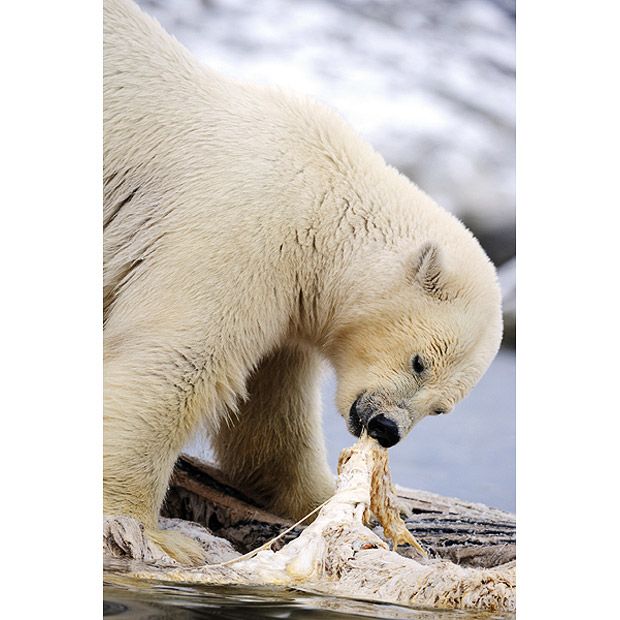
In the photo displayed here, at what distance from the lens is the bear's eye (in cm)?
381

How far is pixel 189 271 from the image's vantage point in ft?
12.0

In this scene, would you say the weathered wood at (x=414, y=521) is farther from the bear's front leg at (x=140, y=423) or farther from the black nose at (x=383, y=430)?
the bear's front leg at (x=140, y=423)

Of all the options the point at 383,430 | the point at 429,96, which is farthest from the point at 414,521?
the point at 429,96

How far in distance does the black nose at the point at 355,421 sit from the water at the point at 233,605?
0.64m

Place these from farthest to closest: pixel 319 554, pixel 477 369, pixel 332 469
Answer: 1. pixel 332 469
2. pixel 477 369
3. pixel 319 554

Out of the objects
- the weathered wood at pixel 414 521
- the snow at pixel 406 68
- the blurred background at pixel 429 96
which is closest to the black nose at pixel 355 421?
the blurred background at pixel 429 96

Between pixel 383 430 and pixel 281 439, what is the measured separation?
2.08 feet

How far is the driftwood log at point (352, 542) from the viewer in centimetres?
348

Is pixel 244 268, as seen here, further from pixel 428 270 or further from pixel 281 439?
pixel 281 439

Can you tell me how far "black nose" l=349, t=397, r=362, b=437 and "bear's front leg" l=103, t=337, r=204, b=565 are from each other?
1.83 ft

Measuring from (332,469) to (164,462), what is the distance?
2.40 feet

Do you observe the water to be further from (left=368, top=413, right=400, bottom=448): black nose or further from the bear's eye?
the bear's eye
